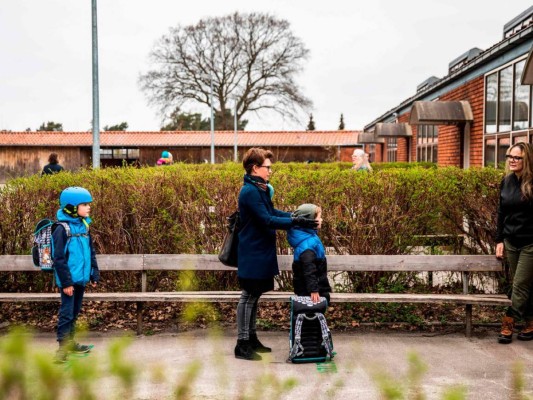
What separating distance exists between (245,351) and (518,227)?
2.75 m

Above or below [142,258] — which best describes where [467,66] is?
above

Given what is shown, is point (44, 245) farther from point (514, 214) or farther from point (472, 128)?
point (472, 128)

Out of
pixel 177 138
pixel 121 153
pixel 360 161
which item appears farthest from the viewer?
pixel 121 153

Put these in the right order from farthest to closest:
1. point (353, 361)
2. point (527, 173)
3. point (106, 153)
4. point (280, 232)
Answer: point (106, 153) → point (280, 232) → point (527, 173) → point (353, 361)

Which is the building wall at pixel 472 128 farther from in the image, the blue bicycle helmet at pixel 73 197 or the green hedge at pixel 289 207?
the blue bicycle helmet at pixel 73 197

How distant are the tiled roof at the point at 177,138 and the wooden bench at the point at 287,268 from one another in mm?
43671

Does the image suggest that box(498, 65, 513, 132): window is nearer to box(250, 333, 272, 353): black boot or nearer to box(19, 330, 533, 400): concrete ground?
box(19, 330, 533, 400): concrete ground

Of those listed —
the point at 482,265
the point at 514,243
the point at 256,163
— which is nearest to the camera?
the point at 256,163

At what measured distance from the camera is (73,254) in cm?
562

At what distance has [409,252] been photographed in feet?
23.1

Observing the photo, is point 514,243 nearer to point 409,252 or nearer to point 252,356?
point 409,252

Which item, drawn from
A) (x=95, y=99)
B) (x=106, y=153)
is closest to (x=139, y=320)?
(x=95, y=99)

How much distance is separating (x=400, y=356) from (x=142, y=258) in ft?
9.13

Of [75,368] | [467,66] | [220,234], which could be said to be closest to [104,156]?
[467,66]
